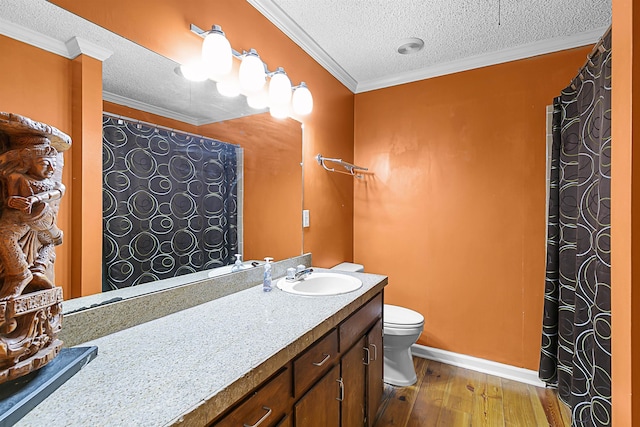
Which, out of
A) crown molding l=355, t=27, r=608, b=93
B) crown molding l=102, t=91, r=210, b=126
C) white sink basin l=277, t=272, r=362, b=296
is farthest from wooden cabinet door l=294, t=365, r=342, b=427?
crown molding l=355, t=27, r=608, b=93

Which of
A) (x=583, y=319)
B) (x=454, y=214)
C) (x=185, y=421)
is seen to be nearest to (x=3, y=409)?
(x=185, y=421)

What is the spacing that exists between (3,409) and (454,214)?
2.50 m

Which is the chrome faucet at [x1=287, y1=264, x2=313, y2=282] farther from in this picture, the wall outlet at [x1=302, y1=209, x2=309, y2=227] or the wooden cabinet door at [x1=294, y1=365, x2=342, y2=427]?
the wooden cabinet door at [x1=294, y1=365, x2=342, y2=427]

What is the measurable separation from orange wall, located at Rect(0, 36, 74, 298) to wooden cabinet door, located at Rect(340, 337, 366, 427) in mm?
1082

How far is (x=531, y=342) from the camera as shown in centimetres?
215

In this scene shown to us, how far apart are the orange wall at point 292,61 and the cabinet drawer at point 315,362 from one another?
3.29 feet

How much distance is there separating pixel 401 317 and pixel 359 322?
807 millimetres

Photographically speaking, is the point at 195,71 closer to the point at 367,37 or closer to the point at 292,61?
the point at 292,61

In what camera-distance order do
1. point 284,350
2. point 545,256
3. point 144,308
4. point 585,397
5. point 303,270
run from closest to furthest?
point 284,350 < point 144,308 < point 585,397 < point 303,270 < point 545,256

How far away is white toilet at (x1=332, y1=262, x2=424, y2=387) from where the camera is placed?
1.98 metres

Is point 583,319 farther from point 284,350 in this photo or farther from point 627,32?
point 284,350

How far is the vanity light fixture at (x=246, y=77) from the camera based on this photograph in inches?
53.0

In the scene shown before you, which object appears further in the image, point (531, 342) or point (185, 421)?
point (531, 342)

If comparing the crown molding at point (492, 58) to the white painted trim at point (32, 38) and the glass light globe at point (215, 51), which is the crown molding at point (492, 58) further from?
the white painted trim at point (32, 38)
